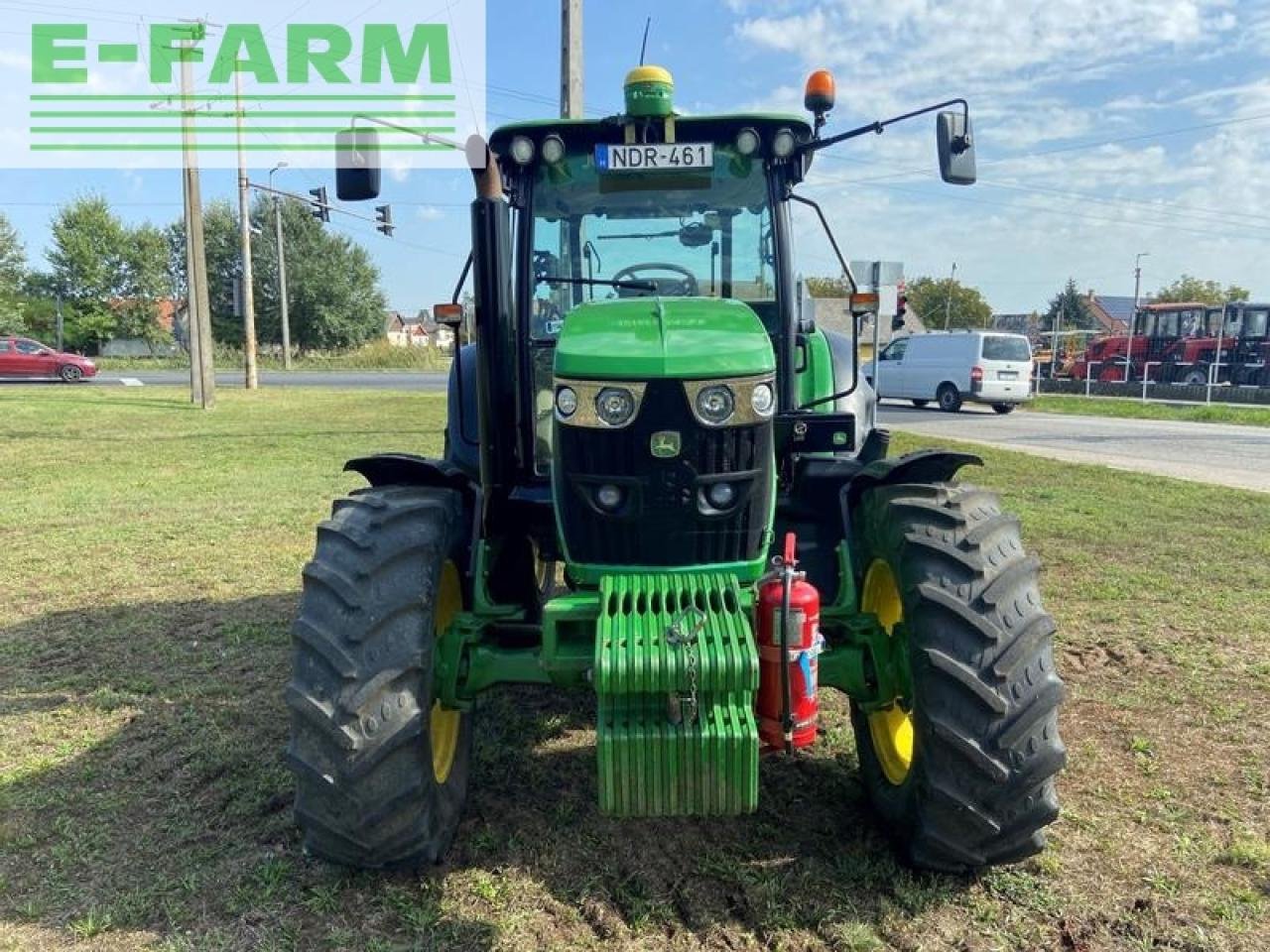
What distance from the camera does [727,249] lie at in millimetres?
4176

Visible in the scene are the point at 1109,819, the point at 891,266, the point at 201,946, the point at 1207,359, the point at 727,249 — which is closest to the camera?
the point at 201,946

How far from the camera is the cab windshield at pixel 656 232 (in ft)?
13.5

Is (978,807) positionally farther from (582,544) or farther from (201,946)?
(201,946)

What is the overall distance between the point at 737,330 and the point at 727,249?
112 centimetres

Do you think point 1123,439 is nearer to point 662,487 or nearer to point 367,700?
point 662,487

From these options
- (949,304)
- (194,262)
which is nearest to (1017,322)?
(949,304)

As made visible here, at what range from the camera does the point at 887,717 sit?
362 cm

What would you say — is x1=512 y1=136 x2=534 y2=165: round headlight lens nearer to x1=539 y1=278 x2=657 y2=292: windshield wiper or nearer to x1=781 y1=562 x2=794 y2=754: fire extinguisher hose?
x1=539 y1=278 x2=657 y2=292: windshield wiper

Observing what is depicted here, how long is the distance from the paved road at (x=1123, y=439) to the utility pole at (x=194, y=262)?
14.3m

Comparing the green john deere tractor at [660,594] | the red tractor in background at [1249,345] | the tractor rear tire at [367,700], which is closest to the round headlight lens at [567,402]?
the green john deere tractor at [660,594]

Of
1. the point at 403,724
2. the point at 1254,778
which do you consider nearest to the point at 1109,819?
the point at 1254,778

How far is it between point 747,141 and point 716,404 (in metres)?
1.51

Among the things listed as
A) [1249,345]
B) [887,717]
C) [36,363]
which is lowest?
[36,363]

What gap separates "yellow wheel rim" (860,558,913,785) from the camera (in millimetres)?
3438
